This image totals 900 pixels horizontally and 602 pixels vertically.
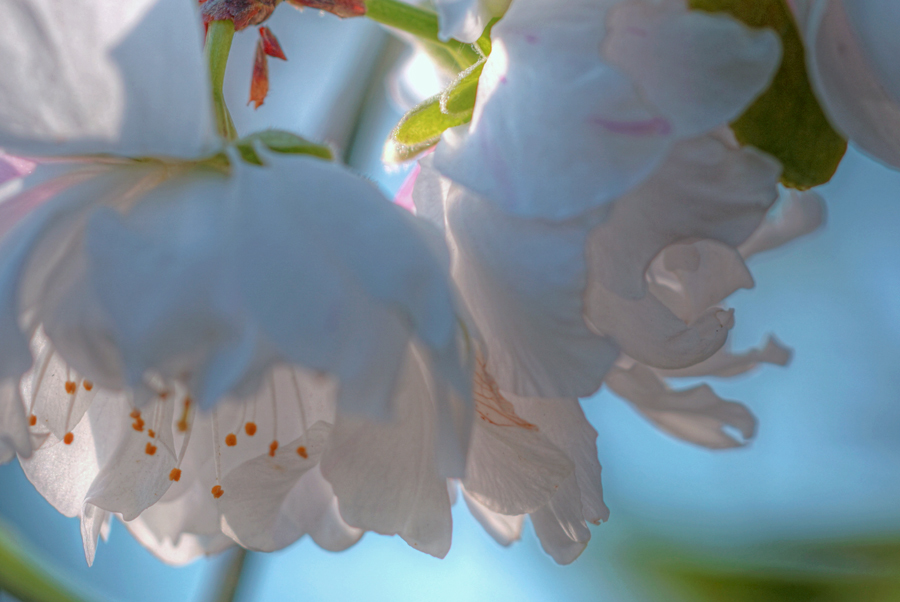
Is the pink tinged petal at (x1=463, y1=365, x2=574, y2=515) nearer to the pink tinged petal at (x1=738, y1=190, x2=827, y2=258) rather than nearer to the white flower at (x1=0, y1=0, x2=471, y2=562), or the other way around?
the white flower at (x1=0, y1=0, x2=471, y2=562)

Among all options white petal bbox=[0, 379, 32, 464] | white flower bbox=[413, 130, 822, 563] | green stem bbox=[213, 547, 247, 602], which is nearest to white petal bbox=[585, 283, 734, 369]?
white flower bbox=[413, 130, 822, 563]

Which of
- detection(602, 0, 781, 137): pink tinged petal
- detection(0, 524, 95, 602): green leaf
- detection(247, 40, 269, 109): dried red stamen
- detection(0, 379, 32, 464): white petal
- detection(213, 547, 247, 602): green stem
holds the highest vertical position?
detection(602, 0, 781, 137): pink tinged petal

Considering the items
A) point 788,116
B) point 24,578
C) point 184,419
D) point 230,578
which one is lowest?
point 230,578

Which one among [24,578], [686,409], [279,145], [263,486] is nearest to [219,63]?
[279,145]

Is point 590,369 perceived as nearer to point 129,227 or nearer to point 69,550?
point 129,227

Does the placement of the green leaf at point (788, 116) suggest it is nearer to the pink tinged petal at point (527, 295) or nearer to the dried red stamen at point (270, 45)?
the pink tinged petal at point (527, 295)

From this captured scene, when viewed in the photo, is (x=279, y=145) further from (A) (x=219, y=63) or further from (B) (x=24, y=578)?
(B) (x=24, y=578)

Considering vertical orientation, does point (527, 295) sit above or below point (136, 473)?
above
